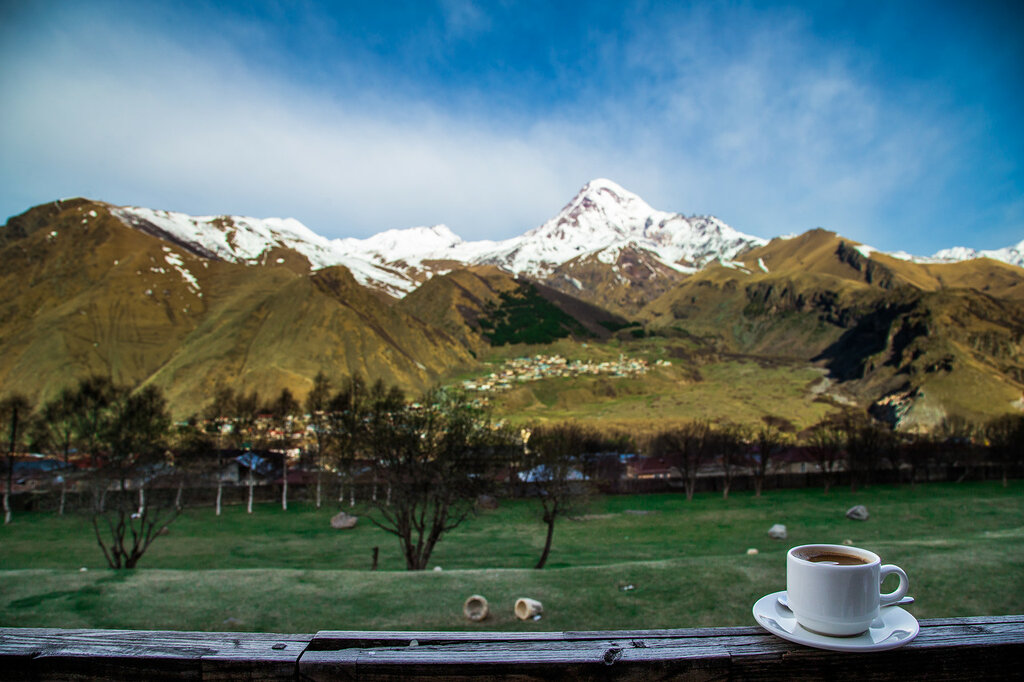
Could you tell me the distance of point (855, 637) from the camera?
7.02 feet

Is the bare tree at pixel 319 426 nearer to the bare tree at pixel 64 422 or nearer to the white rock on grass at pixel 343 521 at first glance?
the white rock on grass at pixel 343 521

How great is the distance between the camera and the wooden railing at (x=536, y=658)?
2.00 meters

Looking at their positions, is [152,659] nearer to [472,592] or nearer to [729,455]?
[472,592]

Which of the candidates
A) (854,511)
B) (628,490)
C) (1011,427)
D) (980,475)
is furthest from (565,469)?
(1011,427)

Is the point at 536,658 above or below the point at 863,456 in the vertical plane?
above

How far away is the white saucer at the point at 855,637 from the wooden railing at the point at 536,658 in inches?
2.0

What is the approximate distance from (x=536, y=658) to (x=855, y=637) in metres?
1.26

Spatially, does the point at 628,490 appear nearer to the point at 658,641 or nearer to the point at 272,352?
the point at 658,641

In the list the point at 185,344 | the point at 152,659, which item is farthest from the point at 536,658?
the point at 185,344

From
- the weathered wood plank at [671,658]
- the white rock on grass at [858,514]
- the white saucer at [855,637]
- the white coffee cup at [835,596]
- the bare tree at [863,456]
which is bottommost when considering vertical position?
the white rock on grass at [858,514]

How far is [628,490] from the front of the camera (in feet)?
209

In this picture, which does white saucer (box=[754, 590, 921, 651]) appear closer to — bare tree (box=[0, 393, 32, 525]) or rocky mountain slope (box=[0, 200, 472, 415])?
bare tree (box=[0, 393, 32, 525])

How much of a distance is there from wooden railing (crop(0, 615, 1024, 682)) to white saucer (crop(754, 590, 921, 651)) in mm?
52

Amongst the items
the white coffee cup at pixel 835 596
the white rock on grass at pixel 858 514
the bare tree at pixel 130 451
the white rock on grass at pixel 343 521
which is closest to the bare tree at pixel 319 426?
the white rock on grass at pixel 343 521
